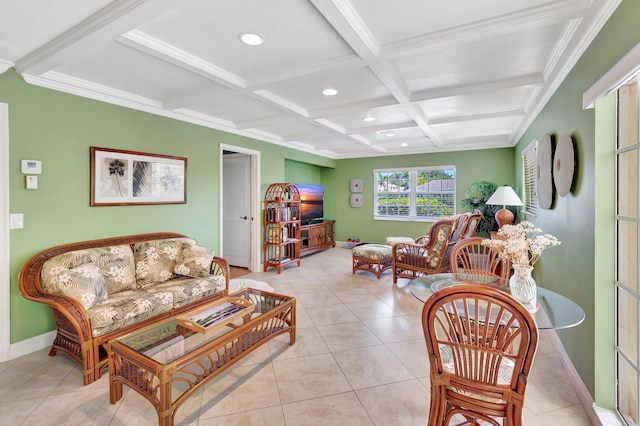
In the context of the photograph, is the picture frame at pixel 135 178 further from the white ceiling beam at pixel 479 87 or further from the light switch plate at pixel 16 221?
the white ceiling beam at pixel 479 87

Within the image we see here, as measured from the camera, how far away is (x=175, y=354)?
1.81 meters

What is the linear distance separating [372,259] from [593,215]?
3262 millimetres

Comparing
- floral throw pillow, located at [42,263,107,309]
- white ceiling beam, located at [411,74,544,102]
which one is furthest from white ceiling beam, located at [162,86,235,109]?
white ceiling beam, located at [411,74,544,102]

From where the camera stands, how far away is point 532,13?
176 centimetres

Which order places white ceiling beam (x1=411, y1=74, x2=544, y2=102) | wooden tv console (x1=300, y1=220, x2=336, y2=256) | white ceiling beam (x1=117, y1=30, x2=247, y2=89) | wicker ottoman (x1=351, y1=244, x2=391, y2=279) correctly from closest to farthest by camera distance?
white ceiling beam (x1=117, y1=30, x2=247, y2=89)
white ceiling beam (x1=411, y1=74, x2=544, y2=102)
wicker ottoman (x1=351, y1=244, x2=391, y2=279)
wooden tv console (x1=300, y1=220, x2=336, y2=256)

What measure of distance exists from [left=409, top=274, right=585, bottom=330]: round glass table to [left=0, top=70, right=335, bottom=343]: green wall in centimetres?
305

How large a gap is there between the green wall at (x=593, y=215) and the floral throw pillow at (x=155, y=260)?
3.59 metres

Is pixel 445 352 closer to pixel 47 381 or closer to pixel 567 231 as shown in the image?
pixel 567 231

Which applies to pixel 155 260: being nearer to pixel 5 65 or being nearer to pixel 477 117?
pixel 5 65

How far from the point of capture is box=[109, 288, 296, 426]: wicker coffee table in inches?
64.6

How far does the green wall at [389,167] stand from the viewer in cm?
603

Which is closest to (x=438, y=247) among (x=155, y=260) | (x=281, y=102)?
(x=281, y=102)

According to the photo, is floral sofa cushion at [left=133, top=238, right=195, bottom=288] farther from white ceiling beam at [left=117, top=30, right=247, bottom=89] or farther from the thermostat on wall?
white ceiling beam at [left=117, top=30, right=247, bottom=89]

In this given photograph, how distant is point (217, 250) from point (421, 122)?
11.3 feet
